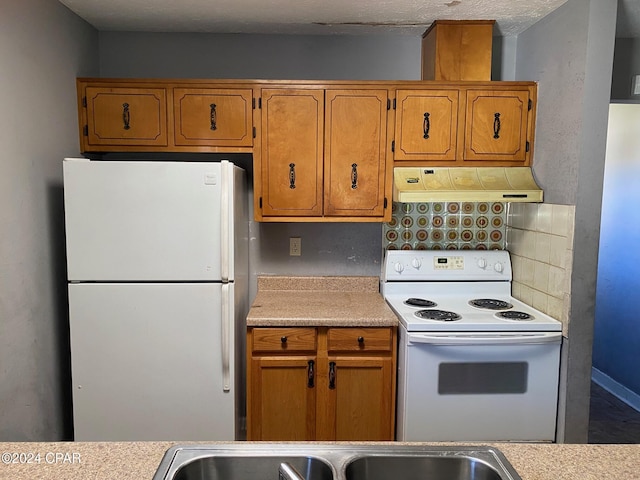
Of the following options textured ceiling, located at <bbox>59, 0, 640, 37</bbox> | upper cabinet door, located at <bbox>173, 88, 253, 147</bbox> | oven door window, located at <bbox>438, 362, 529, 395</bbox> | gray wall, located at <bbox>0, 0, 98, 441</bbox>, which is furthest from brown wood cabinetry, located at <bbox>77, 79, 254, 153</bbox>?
oven door window, located at <bbox>438, 362, 529, 395</bbox>

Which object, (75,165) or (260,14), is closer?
(75,165)

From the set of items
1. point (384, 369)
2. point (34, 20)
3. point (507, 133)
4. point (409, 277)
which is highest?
point (34, 20)

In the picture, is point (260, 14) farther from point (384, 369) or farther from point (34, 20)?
point (384, 369)

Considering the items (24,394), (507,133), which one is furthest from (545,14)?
(24,394)

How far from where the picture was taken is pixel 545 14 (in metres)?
2.42

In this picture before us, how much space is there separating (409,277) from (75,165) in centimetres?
188

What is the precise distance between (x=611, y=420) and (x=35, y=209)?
364cm

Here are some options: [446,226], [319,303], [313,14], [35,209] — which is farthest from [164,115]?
[446,226]

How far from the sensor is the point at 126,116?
252cm

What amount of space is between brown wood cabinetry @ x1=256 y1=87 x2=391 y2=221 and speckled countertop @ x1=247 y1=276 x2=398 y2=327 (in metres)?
0.48

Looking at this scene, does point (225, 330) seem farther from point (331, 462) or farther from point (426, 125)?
point (426, 125)

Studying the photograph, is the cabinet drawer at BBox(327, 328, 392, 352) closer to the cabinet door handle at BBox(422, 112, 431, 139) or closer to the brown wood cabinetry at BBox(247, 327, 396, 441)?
the brown wood cabinetry at BBox(247, 327, 396, 441)

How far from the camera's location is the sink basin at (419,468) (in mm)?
1055

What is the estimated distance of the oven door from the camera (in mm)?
2273
